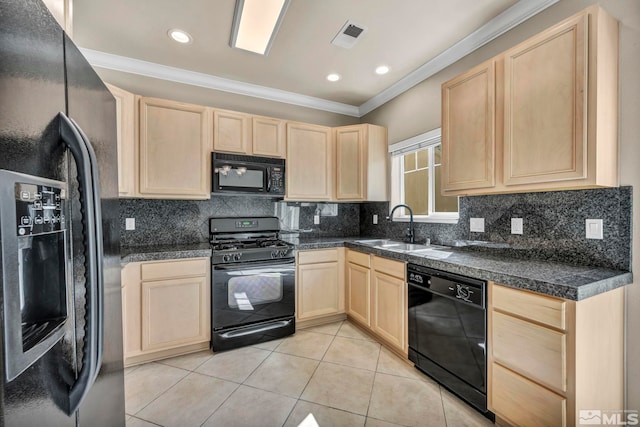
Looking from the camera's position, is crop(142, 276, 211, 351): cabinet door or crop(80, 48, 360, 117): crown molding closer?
crop(142, 276, 211, 351): cabinet door

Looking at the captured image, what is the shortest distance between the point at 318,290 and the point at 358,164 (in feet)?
5.10

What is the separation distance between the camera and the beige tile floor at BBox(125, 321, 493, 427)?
167 centimetres

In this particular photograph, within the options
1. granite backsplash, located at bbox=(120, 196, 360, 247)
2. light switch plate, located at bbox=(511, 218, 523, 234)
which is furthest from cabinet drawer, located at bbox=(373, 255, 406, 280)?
granite backsplash, located at bbox=(120, 196, 360, 247)

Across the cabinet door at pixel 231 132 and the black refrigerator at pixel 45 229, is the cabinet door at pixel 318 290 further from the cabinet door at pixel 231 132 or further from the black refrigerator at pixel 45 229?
the black refrigerator at pixel 45 229

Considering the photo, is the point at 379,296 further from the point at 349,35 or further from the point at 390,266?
the point at 349,35

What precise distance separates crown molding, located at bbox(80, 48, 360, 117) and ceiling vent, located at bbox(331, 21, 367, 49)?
1.14 meters

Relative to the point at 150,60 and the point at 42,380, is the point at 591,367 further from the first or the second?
the point at 150,60

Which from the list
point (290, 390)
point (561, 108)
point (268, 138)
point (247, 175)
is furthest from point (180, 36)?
point (290, 390)

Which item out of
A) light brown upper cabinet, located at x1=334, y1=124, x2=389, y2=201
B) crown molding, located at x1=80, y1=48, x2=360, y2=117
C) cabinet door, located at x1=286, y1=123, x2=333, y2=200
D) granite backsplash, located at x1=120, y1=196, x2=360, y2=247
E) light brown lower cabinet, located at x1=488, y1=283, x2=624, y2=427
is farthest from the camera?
light brown upper cabinet, located at x1=334, y1=124, x2=389, y2=201

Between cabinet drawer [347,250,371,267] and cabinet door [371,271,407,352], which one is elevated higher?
cabinet drawer [347,250,371,267]

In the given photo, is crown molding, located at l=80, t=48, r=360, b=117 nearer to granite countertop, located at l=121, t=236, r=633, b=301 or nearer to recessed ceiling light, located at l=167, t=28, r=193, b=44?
recessed ceiling light, located at l=167, t=28, r=193, b=44

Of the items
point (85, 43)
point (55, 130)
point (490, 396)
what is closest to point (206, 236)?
point (85, 43)

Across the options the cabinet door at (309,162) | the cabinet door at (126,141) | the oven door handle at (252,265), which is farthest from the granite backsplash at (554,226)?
the cabinet door at (126,141)

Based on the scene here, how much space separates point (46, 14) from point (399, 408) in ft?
7.63
